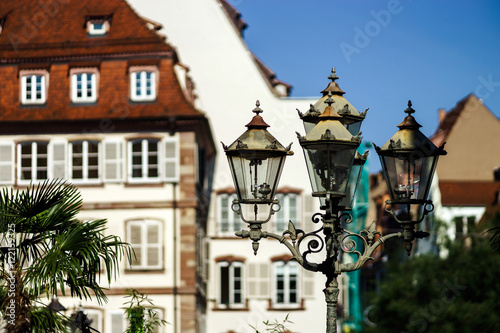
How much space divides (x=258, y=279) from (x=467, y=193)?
74.8 ft

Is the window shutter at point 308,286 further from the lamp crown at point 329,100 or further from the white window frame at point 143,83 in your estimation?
the lamp crown at point 329,100

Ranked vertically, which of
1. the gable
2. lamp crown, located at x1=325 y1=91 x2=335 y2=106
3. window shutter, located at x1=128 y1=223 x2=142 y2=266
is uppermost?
the gable

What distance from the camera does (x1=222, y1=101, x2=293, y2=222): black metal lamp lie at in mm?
14086

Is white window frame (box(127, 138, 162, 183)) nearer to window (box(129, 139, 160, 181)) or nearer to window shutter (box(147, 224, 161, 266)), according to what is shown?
window (box(129, 139, 160, 181))

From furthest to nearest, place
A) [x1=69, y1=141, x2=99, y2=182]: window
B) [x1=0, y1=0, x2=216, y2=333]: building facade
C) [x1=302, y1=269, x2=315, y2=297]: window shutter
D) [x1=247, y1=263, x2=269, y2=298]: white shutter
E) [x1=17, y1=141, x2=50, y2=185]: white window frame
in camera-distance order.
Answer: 1. [x1=247, y1=263, x2=269, y2=298]: white shutter
2. [x1=302, y1=269, x2=315, y2=297]: window shutter
3. [x1=17, y1=141, x2=50, y2=185]: white window frame
4. [x1=69, y1=141, x2=99, y2=182]: window
5. [x1=0, y1=0, x2=216, y2=333]: building facade

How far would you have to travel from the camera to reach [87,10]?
49156 mm

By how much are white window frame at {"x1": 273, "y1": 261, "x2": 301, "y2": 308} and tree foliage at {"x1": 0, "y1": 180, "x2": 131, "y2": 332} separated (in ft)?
99.8

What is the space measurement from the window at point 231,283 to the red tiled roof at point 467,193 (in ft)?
70.4

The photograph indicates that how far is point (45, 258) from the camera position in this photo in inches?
701

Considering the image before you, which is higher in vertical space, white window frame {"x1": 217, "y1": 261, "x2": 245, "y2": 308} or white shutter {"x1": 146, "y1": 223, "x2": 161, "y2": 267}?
white shutter {"x1": 146, "y1": 223, "x2": 161, "y2": 267}

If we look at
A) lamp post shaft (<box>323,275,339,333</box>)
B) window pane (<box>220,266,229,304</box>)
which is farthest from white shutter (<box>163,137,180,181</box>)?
lamp post shaft (<box>323,275,339,333</box>)

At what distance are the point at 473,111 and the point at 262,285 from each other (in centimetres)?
2466

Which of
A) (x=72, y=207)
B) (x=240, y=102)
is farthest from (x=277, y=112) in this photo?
(x=72, y=207)

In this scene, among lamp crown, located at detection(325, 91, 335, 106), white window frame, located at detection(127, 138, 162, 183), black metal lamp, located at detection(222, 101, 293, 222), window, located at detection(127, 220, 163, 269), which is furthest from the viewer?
white window frame, located at detection(127, 138, 162, 183)
